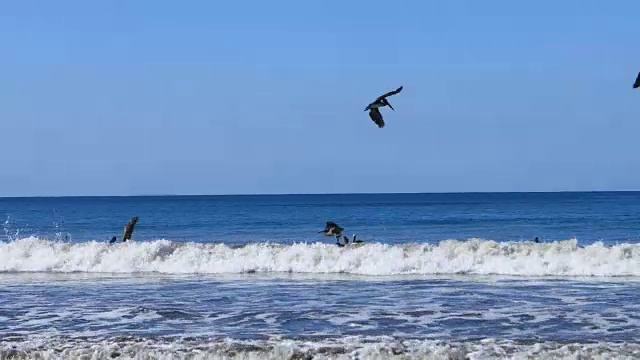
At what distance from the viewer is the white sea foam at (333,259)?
23516mm

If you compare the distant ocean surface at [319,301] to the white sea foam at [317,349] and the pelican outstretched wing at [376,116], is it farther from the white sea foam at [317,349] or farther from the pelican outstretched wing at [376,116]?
the pelican outstretched wing at [376,116]

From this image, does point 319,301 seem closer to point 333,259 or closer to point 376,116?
point 376,116

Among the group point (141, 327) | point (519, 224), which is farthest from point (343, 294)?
point (519, 224)

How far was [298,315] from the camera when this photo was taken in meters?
15.8

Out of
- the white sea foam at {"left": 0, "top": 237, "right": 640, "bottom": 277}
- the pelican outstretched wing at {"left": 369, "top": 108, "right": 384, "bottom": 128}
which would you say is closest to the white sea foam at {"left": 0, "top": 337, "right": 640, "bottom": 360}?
the pelican outstretched wing at {"left": 369, "top": 108, "right": 384, "bottom": 128}

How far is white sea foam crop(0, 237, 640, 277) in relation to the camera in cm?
2352

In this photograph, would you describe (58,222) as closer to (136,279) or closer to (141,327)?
(136,279)

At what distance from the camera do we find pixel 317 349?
12500 mm

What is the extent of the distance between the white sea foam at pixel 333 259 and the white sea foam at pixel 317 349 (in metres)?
10.8

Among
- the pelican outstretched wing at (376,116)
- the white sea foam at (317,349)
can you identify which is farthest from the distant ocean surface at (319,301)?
the pelican outstretched wing at (376,116)

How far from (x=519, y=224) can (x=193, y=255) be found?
1262 inches

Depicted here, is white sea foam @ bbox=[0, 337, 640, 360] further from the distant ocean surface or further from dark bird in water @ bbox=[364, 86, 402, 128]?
dark bird in water @ bbox=[364, 86, 402, 128]

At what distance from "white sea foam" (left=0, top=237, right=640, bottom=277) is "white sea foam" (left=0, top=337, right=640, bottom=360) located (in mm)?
10806

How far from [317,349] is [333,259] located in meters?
12.6
